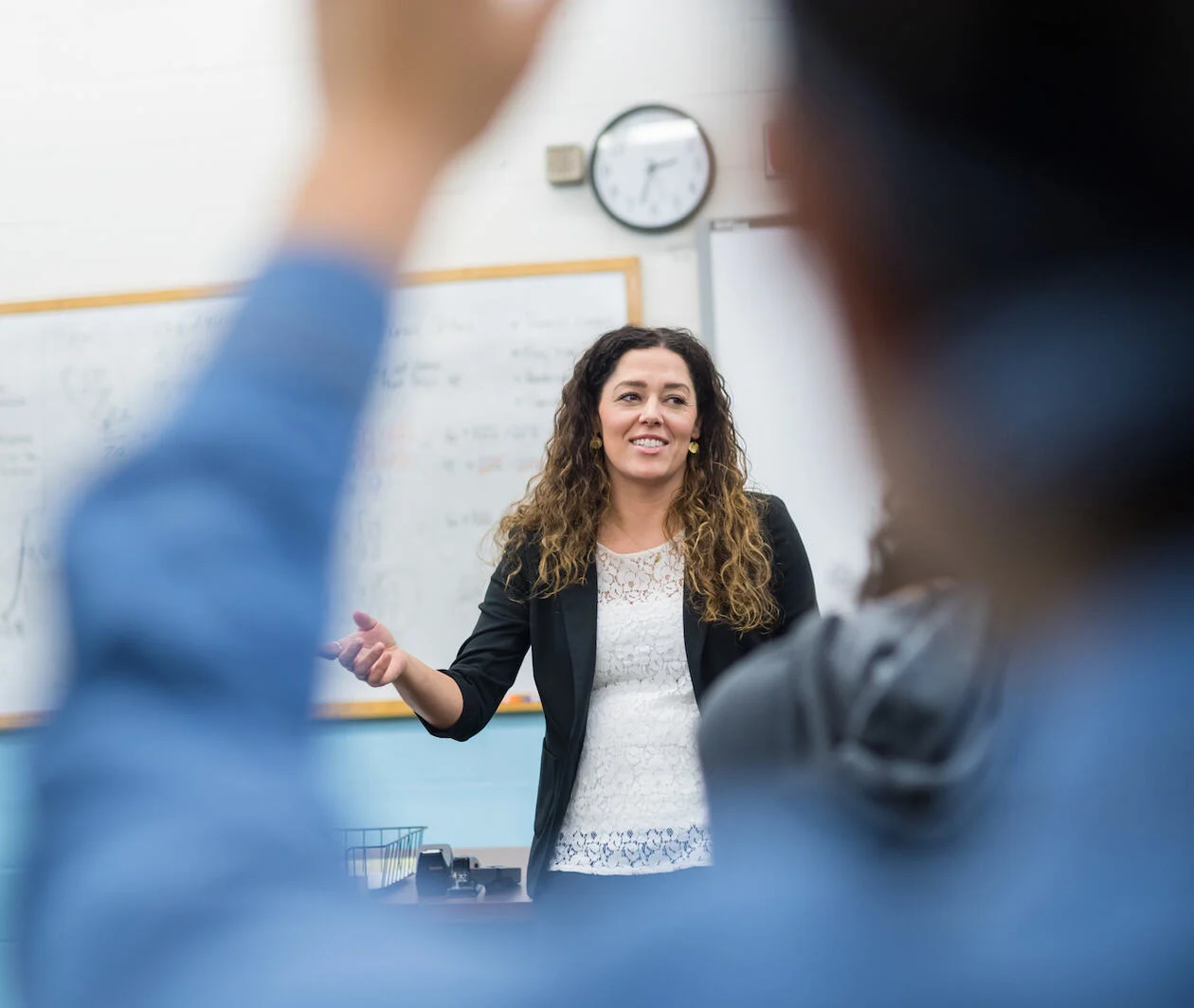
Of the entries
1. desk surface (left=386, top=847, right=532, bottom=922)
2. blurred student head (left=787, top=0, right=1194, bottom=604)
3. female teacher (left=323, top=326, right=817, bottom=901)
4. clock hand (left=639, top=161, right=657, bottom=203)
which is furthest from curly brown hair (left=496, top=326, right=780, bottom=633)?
blurred student head (left=787, top=0, right=1194, bottom=604)

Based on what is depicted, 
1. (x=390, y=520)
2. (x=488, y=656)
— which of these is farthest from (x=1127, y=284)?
(x=390, y=520)

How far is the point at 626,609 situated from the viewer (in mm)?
1294

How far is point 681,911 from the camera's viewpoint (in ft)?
0.67

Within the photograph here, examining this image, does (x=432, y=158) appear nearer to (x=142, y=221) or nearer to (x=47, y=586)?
(x=47, y=586)

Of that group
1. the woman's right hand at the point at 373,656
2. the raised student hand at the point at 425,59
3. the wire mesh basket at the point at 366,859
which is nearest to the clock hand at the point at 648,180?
the woman's right hand at the point at 373,656

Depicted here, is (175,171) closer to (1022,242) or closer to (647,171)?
(647,171)

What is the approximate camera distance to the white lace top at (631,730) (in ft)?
3.96

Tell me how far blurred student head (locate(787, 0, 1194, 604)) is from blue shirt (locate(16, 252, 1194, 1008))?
22mm

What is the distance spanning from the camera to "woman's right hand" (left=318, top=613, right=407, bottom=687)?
3.41ft

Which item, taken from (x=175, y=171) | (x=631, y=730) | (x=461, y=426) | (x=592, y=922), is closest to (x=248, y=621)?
(x=592, y=922)

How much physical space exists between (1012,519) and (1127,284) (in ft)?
0.16

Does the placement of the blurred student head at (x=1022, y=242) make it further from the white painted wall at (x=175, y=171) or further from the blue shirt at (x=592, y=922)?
the white painted wall at (x=175, y=171)

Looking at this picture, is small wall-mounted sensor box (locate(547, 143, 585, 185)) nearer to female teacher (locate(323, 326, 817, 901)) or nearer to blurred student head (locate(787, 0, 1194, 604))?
female teacher (locate(323, 326, 817, 901))

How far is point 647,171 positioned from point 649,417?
3.48 ft
